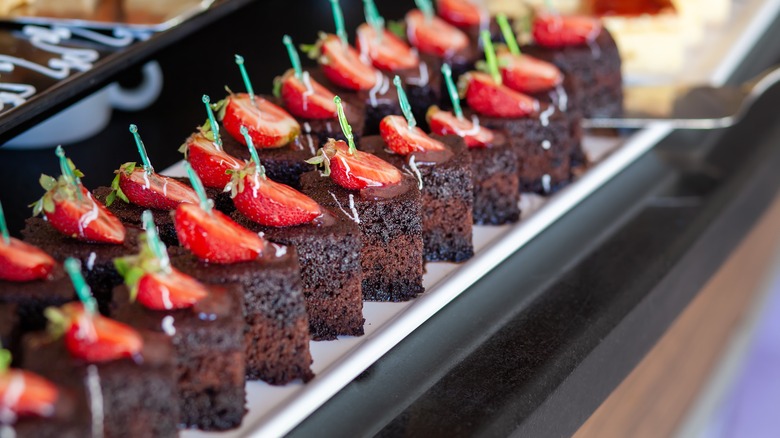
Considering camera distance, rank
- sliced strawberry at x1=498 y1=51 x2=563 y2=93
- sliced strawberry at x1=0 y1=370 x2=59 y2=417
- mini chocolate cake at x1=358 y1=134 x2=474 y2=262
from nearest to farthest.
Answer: sliced strawberry at x1=0 y1=370 x2=59 y2=417, mini chocolate cake at x1=358 y1=134 x2=474 y2=262, sliced strawberry at x1=498 y1=51 x2=563 y2=93

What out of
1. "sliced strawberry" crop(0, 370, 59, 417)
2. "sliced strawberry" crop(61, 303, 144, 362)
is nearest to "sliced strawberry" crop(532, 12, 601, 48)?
"sliced strawberry" crop(61, 303, 144, 362)

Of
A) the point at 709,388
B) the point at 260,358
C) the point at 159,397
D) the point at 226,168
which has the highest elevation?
the point at 226,168

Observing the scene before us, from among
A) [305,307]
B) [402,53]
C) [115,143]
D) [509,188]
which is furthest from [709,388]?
[115,143]

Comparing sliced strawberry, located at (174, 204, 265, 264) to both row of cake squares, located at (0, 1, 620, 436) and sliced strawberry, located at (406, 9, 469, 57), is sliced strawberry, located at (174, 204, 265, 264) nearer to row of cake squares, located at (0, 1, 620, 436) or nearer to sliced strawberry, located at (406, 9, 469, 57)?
row of cake squares, located at (0, 1, 620, 436)

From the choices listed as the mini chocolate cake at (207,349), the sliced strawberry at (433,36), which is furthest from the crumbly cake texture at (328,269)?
the sliced strawberry at (433,36)

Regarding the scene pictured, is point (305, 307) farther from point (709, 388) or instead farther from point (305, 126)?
point (709, 388)

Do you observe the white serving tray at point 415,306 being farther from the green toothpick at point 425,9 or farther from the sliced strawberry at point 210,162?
the green toothpick at point 425,9

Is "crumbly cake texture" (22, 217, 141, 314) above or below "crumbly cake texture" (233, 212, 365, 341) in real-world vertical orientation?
above
